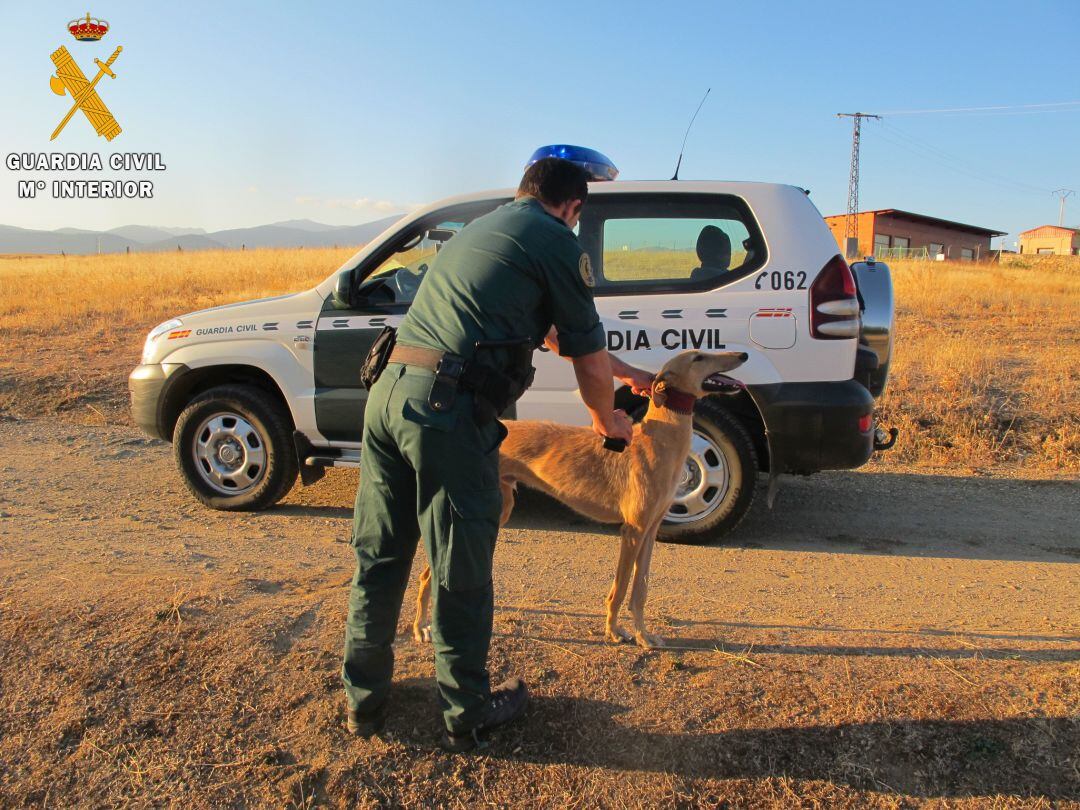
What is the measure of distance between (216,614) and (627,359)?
2570mm

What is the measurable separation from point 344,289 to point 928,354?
8007mm

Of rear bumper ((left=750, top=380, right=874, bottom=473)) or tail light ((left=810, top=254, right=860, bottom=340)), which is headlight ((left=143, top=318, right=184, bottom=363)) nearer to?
rear bumper ((left=750, top=380, right=874, bottom=473))

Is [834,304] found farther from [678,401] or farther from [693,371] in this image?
[678,401]

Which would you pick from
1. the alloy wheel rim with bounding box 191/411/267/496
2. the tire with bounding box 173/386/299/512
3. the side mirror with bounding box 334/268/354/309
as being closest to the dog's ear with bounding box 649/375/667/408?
the side mirror with bounding box 334/268/354/309

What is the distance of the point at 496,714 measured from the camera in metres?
2.58

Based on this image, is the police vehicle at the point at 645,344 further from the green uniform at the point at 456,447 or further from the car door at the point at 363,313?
the green uniform at the point at 456,447

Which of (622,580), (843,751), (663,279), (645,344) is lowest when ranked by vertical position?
(843,751)

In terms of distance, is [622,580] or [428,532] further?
[622,580]

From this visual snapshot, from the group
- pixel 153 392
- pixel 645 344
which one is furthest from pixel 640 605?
pixel 153 392

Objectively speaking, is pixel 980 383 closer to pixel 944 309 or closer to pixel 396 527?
pixel 944 309

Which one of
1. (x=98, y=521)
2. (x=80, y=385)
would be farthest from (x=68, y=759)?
(x=80, y=385)

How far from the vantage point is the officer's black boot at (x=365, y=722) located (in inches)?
Answer: 101

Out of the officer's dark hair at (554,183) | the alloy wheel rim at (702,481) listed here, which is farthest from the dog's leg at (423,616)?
the alloy wheel rim at (702,481)

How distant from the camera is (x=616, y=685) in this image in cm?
287
